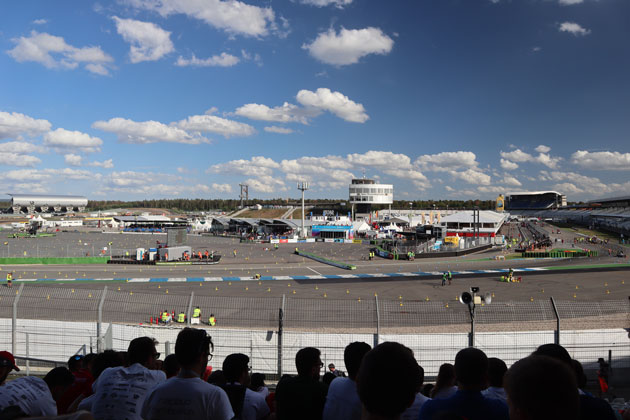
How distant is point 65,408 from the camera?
3.67 meters

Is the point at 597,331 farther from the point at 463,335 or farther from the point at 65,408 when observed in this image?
the point at 65,408

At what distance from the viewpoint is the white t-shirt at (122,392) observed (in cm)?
294

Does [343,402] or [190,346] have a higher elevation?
[190,346]

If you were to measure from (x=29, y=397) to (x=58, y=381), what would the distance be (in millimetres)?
1239

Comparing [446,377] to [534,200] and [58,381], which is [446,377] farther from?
[534,200]

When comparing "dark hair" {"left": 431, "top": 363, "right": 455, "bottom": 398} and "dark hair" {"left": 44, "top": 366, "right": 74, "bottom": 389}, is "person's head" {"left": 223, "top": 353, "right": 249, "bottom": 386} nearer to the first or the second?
"dark hair" {"left": 44, "top": 366, "right": 74, "bottom": 389}

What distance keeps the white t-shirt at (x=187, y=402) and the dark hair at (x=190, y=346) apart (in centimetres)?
13

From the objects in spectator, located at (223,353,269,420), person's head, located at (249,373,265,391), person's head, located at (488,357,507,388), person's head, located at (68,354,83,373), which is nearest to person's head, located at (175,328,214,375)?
spectator, located at (223,353,269,420)

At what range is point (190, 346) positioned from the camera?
267cm

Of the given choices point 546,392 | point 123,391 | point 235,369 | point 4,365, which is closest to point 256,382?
point 235,369

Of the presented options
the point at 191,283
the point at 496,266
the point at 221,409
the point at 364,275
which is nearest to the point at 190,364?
the point at 221,409

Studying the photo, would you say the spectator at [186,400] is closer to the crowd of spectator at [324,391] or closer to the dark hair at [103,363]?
the crowd of spectator at [324,391]

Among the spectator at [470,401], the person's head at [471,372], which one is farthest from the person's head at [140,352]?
the person's head at [471,372]

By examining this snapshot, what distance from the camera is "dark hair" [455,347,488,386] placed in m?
2.57
